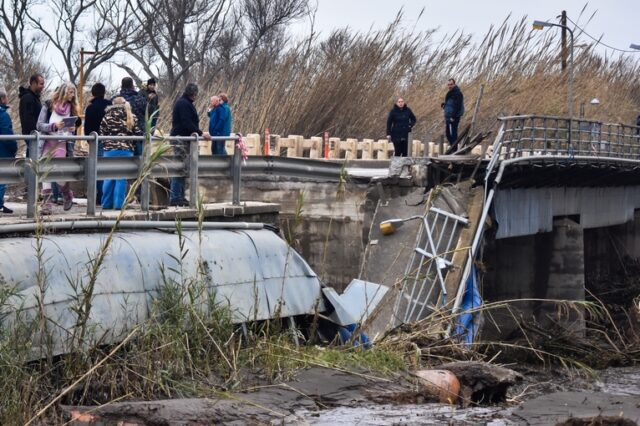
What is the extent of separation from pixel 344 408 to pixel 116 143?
17.9 ft

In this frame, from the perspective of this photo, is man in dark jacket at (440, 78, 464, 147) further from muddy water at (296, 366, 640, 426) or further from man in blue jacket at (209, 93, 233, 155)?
muddy water at (296, 366, 640, 426)

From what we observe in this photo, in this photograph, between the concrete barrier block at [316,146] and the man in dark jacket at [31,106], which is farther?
the concrete barrier block at [316,146]

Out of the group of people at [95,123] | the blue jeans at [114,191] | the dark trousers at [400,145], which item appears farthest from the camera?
the dark trousers at [400,145]

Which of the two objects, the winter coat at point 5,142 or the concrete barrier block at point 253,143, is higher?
the concrete barrier block at point 253,143

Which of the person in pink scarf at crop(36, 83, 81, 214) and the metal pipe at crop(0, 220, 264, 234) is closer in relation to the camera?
the metal pipe at crop(0, 220, 264, 234)

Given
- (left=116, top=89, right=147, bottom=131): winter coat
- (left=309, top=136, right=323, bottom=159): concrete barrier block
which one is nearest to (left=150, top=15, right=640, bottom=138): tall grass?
(left=309, top=136, right=323, bottom=159): concrete barrier block

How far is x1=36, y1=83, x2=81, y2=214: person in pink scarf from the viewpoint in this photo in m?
12.6

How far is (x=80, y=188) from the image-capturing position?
721 inches

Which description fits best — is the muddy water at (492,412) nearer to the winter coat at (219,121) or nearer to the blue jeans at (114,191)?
the blue jeans at (114,191)

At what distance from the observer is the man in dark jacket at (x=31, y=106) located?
1304 centimetres

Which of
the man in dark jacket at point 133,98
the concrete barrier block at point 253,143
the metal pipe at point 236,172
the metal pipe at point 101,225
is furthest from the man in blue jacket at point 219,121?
the concrete barrier block at point 253,143

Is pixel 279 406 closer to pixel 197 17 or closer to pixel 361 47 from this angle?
pixel 361 47

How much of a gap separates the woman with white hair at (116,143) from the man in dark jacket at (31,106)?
72 cm

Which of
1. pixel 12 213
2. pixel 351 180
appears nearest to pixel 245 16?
pixel 351 180
